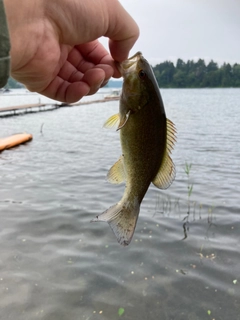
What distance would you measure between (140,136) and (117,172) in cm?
29

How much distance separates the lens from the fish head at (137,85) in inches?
75.9

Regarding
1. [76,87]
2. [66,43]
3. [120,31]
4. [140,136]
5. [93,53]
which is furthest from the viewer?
[93,53]

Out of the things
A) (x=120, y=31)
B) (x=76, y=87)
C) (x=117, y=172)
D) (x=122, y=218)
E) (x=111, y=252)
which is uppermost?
(x=120, y=31)

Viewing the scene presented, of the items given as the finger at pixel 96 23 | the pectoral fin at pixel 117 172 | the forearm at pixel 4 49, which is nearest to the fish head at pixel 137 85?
the pectoral fin at pixel 117 172

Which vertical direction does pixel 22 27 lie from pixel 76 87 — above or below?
above

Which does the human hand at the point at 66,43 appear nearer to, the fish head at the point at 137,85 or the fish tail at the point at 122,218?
the fish head at the point at 137,85

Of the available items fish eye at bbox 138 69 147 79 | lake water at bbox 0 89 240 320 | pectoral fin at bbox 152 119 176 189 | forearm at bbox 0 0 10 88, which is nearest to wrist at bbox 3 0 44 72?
forearm at bbox 0 0 10 88

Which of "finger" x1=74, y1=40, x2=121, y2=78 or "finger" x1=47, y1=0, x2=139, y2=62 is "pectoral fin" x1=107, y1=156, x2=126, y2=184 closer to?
"finger" x1=47, y1=0, x2=139, y2=62

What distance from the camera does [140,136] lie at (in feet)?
6.31

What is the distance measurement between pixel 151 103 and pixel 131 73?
0.22 metres

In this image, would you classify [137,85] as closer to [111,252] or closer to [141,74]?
[141,74]

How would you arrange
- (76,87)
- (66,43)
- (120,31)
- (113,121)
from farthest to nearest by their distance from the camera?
1. (76,87)
2. (66,43)
3. (120,31)
4. (113,121)

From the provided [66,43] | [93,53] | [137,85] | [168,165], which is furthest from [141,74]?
[93,53]

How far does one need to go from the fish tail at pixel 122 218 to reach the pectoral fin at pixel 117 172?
0.14 meters
